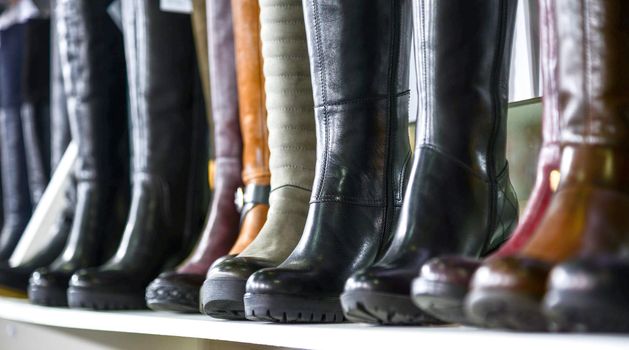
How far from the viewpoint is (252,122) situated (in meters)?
1.31

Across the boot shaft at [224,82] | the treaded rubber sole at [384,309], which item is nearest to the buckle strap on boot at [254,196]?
the boot shaft at [224,82]

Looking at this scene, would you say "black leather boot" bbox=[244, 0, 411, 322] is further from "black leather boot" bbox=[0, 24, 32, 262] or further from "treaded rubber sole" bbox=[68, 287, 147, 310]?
"black leather boot" bbox=[0, 24, 32, 262]

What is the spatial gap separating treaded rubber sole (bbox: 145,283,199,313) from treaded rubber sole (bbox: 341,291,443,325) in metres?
0.47

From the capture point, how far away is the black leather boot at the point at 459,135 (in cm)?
88

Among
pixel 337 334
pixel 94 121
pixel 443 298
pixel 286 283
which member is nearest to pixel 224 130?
pixel 94 121

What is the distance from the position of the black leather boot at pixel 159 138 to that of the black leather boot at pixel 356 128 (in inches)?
22.3

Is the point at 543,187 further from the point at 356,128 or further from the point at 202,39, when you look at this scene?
the point at 202,39

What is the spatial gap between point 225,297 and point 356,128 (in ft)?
0.78

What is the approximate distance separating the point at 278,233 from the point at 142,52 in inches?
21.0

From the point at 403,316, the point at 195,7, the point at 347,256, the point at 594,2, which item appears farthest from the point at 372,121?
the point at 195,7

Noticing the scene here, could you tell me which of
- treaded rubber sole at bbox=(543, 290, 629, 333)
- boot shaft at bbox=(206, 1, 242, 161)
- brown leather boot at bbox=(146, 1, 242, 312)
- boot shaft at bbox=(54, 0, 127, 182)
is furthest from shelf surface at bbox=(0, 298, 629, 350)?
boot shaft at bbox=(54, 0, 127, 182)

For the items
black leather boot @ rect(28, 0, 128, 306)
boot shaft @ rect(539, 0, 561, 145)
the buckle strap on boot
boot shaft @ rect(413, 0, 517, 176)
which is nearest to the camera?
boot shaft @ rect(539, 0, 561, 145)

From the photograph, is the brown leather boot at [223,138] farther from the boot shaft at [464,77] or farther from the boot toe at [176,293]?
the boot shaft at [464,77]

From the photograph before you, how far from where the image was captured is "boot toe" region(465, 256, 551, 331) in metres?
0.61
